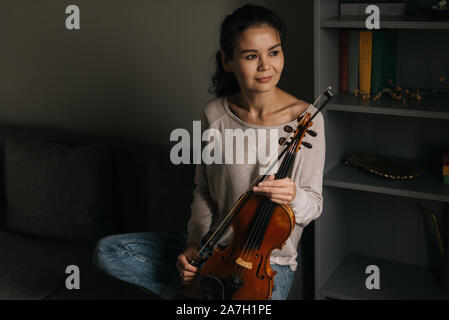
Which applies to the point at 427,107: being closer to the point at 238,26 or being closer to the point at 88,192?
the point at 238,26

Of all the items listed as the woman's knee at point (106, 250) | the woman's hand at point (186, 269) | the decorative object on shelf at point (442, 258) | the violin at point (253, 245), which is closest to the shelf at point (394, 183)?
the decorative object on shelf at point (442, 258)

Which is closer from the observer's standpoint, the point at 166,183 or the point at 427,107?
the point at 427,107

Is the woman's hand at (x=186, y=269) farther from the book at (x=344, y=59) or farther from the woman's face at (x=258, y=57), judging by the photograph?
the book at (x=344, y=59)

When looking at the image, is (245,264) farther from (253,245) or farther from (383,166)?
(383,166)

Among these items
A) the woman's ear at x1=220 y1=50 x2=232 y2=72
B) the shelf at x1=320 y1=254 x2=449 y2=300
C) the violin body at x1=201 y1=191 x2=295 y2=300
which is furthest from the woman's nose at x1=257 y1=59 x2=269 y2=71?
the shelf at x1=320 y1=254 x2=449 y2=300

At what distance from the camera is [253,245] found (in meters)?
1.61

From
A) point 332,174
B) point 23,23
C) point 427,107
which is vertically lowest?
point 332,174

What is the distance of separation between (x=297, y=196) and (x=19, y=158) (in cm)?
141

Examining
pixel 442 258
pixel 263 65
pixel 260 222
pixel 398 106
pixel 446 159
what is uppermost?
pixel 263 65

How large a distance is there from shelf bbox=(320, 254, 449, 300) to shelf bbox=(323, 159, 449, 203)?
41cm

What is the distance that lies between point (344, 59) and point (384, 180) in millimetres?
439

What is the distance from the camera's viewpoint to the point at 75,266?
2.35 metres

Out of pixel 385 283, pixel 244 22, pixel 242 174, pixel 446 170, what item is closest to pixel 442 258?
pixel 385 283

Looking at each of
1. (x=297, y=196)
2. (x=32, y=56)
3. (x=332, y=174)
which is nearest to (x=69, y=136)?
(x=32, y=56)
